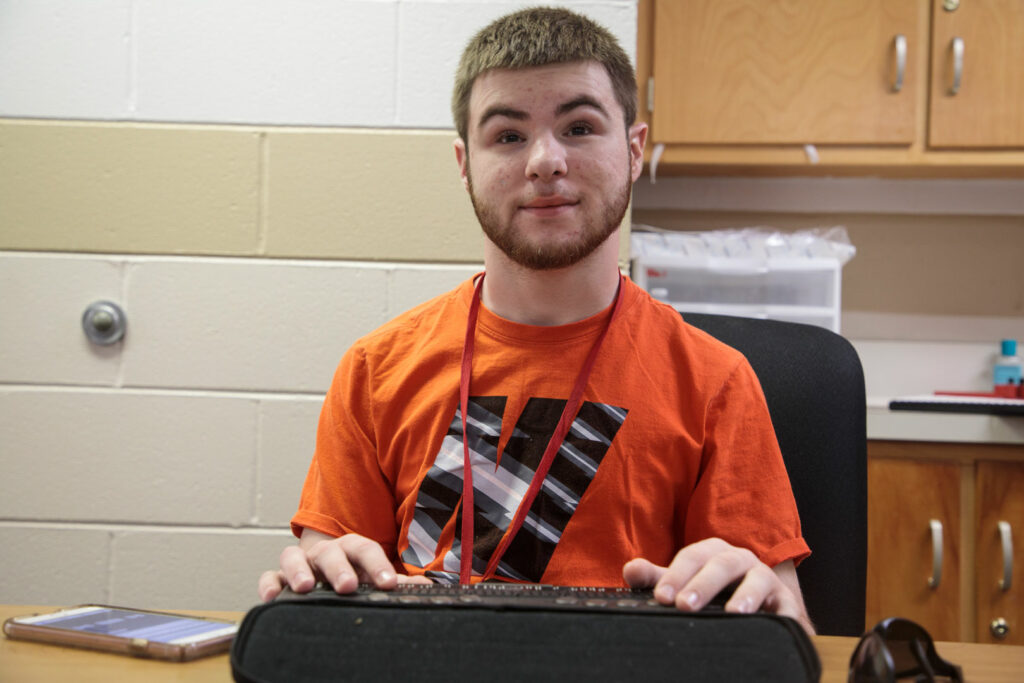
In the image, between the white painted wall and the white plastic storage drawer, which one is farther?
the white plastic storage drawer

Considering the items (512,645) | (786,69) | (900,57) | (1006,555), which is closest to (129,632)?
(512,645)

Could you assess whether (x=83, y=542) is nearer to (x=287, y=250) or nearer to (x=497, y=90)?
(x=287, y=250)

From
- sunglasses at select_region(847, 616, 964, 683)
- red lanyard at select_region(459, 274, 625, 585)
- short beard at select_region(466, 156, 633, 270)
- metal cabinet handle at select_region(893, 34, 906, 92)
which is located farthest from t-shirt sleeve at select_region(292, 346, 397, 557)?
metal cabinet handle at select_region(893, 34, 906, 92)

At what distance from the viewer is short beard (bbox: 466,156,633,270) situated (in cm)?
98

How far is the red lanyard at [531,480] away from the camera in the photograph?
0.90 m

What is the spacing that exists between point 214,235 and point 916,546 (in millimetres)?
1639

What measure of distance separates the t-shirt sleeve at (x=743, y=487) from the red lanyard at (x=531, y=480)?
0.50 feet

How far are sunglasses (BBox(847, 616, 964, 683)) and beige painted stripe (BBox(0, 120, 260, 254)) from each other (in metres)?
1.40

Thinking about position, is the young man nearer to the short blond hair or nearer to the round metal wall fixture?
the short blond hair

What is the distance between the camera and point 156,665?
1.99ft

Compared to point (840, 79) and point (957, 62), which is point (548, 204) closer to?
point (840, 79)

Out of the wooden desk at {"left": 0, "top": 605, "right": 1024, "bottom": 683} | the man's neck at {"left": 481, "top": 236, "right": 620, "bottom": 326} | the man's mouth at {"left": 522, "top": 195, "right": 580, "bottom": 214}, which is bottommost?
the wooden desk at {"left": 0, "top": 605, "right": 1024, "bottom": 683}

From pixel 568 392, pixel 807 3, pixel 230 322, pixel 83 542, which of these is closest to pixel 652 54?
pixel 807 3

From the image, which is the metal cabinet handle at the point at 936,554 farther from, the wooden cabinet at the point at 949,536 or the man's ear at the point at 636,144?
the man's ear at the point at 636,144
